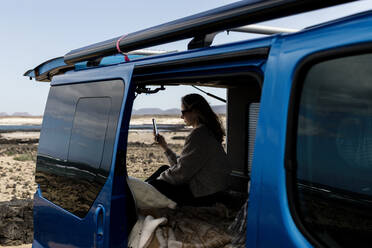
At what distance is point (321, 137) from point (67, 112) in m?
2.37

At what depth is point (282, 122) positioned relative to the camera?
175cm

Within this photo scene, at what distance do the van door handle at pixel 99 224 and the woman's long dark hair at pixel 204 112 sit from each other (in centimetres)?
139

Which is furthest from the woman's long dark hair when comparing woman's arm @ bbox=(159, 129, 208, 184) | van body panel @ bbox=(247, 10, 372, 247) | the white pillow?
van body panel @ bbox=(247, 10, 372, 247)

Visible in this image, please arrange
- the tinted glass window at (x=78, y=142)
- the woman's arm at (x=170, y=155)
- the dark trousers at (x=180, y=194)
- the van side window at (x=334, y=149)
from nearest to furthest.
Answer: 1. the van side window at (x=334, y=149)
2. the tinted glass window at (x=78, y=142)
3. the dark trousers at (x=180, y=194)
4. the woman's arm at (x=170, y=155)

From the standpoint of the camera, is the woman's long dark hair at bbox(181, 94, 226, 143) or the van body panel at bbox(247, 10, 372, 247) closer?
the van body panel at bbox(247, 10, 372, 247)

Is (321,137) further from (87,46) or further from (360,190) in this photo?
(87,46)

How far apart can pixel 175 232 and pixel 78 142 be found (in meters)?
1.05

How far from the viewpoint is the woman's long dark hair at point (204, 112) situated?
3.85 m

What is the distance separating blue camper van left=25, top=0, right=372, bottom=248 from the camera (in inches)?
64.1

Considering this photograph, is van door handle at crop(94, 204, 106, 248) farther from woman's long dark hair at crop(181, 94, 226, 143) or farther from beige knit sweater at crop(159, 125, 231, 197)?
woman's long dark hair at crop(181, 94, 226, 143)

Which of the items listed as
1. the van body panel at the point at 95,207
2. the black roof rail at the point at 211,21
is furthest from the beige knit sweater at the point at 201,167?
the black roof rail at the point at 211,21

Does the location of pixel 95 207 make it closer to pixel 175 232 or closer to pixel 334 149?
pixel 175 232

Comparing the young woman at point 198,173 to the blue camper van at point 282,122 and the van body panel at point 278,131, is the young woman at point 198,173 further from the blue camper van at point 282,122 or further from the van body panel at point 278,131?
the van body panel at point 278,131

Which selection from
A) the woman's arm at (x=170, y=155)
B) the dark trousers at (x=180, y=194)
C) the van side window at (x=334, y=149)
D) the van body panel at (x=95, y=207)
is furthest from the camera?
the woman's arm at (x=170, y=155)
